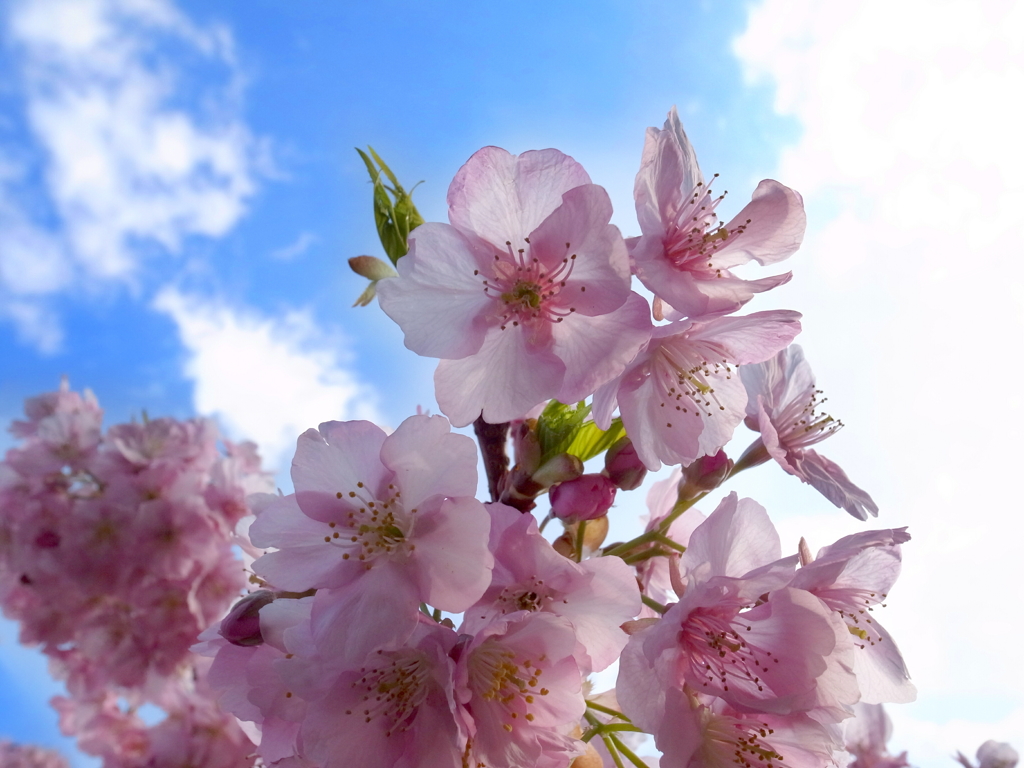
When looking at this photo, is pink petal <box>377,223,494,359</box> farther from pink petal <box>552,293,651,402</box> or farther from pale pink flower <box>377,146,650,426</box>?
pink petal <box>552,293,651,402</box>

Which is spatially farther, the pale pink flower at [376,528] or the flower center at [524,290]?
the flower center at [524,290]

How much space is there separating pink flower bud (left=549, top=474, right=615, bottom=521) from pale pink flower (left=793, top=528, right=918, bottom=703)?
30 centimetres

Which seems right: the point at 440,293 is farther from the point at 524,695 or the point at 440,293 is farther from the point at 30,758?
the point at 30,758

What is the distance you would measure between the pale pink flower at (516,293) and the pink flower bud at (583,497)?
0.61ft

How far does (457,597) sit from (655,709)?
31 cm

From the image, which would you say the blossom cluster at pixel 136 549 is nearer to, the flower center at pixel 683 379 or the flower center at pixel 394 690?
the flower center at pixel 394 690

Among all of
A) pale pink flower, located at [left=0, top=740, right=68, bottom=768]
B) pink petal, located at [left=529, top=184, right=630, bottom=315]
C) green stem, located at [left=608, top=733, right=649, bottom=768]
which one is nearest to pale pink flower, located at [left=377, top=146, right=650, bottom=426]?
pink petal, located at [left=529, top=184, right=630, bottom=315]

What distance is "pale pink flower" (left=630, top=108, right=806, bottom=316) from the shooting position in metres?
0.93

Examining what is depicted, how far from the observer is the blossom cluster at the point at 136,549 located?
2.89m

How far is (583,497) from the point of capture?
3.44 ft

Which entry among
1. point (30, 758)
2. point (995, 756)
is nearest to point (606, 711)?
point (995, 756)

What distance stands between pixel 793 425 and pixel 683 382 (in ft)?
1.20

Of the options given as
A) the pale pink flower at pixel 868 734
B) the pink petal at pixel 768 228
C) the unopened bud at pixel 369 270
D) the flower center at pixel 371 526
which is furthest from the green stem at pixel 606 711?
the pale pink flower at pixel 868 734

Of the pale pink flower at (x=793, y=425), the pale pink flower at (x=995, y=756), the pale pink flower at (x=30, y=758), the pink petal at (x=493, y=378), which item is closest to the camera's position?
the pink petal at (x=493, y=378)
